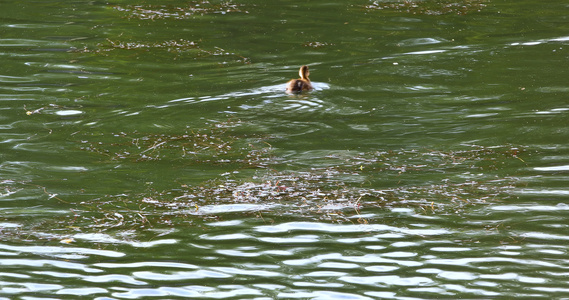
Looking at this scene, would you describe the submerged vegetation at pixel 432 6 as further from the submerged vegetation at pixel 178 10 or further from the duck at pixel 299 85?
the duck at pixel 299 85

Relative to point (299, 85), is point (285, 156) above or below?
below

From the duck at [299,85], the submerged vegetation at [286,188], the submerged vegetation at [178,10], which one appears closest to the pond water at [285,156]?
the submerged vegetation at [286,188]

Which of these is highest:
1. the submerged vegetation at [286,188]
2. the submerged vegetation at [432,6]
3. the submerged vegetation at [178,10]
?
the submerged vegetation at [432,6]

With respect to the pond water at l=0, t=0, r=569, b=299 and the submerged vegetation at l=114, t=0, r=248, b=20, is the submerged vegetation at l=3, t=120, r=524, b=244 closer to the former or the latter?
the pond water at l=0, t=0, r=569, b=299

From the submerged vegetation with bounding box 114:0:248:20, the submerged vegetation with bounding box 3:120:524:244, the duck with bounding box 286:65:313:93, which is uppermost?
the submerged vegetation with bounding box 114:0:248:20

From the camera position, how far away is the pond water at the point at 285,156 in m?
6.38

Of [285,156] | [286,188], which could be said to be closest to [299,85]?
[285,156]

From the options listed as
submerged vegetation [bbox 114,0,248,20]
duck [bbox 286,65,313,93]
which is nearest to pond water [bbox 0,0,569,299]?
duck [bbox 286,65,313,93]

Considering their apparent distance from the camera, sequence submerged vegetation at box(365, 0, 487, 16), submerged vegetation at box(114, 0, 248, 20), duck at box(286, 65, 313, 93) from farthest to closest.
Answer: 1. submerged vegetation at box(114, 0, 248, 20)
2. submerged vegetation at box(365, 0, 487, 16)
3. duck at box(286, 65, 313, 93)

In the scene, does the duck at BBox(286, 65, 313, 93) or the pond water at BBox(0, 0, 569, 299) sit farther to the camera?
the duck at BBox(286, 65, 313, 93)

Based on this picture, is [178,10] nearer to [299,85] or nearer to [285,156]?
[299,85]

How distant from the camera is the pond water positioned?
638 centimetres

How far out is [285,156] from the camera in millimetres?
9352

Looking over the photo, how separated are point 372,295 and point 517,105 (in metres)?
6.18
